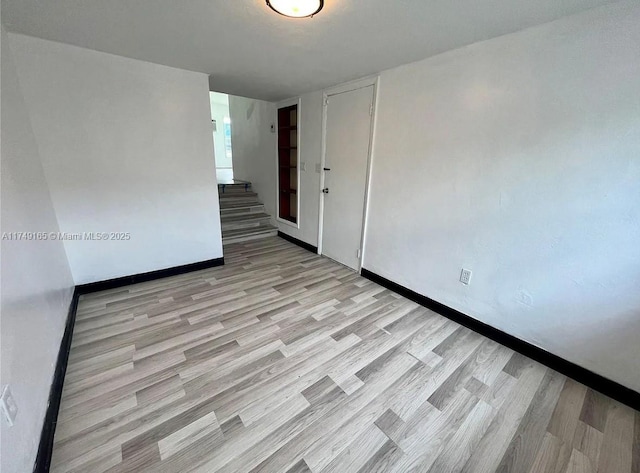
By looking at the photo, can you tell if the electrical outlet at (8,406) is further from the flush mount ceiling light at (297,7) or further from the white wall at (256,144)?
the white wall at (256,144)

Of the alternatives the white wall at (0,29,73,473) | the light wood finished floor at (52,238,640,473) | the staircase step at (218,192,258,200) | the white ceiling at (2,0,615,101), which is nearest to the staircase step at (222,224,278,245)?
the staircase step at (218,192,258,200)

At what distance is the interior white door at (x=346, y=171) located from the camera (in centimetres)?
278

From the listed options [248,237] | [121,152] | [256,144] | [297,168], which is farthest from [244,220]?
[121,152]

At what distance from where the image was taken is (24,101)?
1918 millimetres

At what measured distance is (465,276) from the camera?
2.14 meters

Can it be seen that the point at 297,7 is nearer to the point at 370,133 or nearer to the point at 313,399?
the point at 370,133

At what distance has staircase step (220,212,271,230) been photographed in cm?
425

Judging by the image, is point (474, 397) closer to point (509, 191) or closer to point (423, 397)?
point (423, 397)

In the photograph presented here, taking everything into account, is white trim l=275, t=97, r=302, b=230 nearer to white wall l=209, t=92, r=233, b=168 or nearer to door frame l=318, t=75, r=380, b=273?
door frame l=318, t=75, r=380, b=273

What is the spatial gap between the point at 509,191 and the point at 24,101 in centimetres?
372

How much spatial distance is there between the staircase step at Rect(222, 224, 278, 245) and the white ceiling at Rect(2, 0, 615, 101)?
2369 millimetres

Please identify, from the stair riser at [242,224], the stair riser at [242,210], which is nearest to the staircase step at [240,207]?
the stair riser at [242,210]

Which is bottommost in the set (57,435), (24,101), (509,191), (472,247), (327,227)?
(57,435)

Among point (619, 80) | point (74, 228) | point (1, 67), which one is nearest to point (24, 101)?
point (1, 67)
